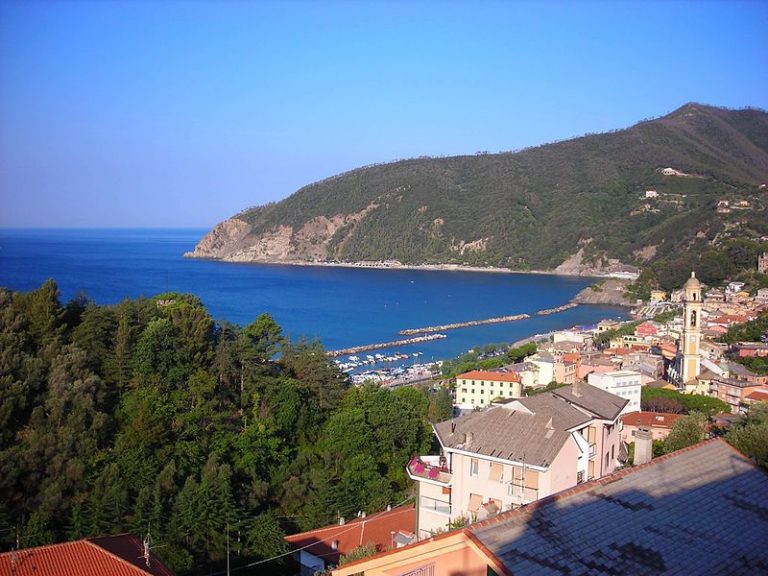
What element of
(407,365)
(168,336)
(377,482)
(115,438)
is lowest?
(407,365)

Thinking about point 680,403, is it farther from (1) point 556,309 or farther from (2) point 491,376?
(1) point 556,309

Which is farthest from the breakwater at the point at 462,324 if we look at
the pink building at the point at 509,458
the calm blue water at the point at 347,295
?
the pink building at the point at 509,458

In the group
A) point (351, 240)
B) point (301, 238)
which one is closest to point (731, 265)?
point (351, 240)

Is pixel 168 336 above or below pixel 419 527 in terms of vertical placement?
above

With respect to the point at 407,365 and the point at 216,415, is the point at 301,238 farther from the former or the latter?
the point at 216,415

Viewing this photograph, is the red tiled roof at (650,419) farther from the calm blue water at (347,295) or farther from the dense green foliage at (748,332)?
the calm blue water at (347,295)

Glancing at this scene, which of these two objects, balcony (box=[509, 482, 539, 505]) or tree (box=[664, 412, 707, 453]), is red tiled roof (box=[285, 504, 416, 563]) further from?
tree (box=[664, 412, 707, 453])

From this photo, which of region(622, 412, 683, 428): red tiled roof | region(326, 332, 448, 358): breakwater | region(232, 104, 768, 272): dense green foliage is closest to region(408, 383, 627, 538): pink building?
region(622, 412, 683, 428): red tiled roof
